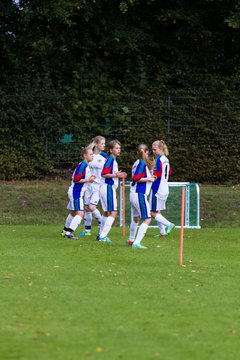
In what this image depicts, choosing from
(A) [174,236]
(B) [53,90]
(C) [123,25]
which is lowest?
(A) [174,236]

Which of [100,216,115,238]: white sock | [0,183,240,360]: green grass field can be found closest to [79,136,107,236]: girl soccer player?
[0,183,240,360]: green grass field

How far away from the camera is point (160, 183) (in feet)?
65.9

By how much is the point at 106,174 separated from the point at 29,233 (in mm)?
2930

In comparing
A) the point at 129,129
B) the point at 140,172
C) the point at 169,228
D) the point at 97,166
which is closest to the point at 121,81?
the point at 129,129

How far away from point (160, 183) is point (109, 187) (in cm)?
199

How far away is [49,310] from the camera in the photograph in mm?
10211

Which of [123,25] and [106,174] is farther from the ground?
[123,25]

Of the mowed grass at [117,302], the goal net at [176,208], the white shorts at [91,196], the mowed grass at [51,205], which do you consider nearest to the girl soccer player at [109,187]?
the mowed grass at [117,302]

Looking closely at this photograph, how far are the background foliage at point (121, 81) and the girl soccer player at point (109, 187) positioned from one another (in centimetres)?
1077

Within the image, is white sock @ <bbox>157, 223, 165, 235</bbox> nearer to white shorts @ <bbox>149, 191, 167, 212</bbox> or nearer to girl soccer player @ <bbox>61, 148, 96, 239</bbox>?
white shorts @ <bbox>149, 191, 167, 212</bbox>

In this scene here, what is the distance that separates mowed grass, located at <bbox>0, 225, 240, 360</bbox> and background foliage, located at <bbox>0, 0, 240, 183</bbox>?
12037mm

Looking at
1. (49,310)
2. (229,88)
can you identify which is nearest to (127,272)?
(49,310)

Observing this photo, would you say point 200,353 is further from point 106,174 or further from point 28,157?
point 28,157

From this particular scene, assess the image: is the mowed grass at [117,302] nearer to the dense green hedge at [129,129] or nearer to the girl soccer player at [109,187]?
the girl soccer player at [109,187]
